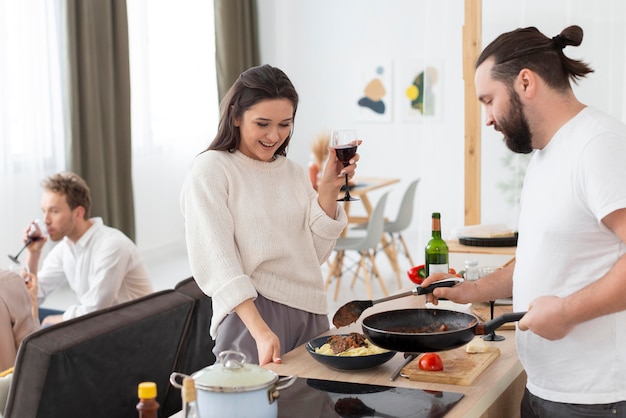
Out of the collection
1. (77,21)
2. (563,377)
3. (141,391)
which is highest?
(77,21)

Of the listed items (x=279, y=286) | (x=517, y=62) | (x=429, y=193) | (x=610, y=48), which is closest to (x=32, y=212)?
(x=429, y=193)

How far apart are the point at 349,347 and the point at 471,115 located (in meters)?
3.13

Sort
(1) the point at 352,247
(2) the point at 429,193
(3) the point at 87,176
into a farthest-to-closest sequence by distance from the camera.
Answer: (3) the point at 87,176 < (1) the point at 352,247 < (2) the point at 429,193

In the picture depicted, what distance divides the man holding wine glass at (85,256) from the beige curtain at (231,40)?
4.86 metres

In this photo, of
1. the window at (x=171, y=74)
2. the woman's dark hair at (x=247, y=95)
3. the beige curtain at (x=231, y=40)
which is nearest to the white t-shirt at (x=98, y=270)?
the woman's dark hair at (x=247, y=95)

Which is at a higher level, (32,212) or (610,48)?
(610,48)

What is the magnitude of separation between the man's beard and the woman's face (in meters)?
0.69

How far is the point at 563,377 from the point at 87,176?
5697mm

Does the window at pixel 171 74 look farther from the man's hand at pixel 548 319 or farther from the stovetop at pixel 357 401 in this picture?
the man's hand at pixel 548 319

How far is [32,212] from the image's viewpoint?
6.73 m

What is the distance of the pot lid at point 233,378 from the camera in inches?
63.6

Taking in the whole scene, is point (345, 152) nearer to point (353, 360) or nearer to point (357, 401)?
point (353, 360)

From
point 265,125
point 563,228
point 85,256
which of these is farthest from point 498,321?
point 85,256

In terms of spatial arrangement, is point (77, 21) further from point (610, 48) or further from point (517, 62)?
point (517, 62)
